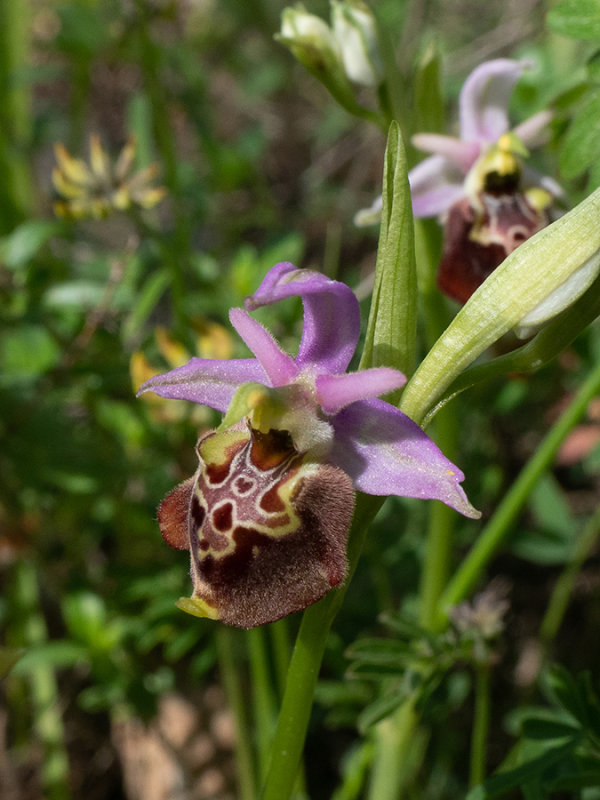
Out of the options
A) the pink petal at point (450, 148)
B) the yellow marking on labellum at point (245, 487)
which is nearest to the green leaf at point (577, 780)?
the yellow marking on labellum at point (245, 487)

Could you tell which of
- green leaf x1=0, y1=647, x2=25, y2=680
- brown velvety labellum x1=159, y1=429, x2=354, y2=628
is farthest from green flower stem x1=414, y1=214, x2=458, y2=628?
green leaf x1=0, y1=647, x2=25, y2=680

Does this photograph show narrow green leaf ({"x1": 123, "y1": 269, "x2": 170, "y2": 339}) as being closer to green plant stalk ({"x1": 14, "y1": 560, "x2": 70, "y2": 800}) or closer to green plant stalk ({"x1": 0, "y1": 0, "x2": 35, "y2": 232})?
green plant stalk ({"x1": 14, "y1": 560, "x2": 70, "y2": 800})

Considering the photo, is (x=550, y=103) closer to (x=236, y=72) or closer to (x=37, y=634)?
(x=37, y=634)

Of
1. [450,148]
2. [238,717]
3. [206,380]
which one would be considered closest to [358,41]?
[450,148]

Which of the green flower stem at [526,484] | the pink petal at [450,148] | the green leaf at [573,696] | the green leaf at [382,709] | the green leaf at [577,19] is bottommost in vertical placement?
the green leaf at [382,709]

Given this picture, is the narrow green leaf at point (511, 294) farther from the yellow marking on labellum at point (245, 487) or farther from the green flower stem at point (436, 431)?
the green flower stem at point (436, 431)

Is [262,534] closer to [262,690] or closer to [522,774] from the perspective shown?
[522,774]
